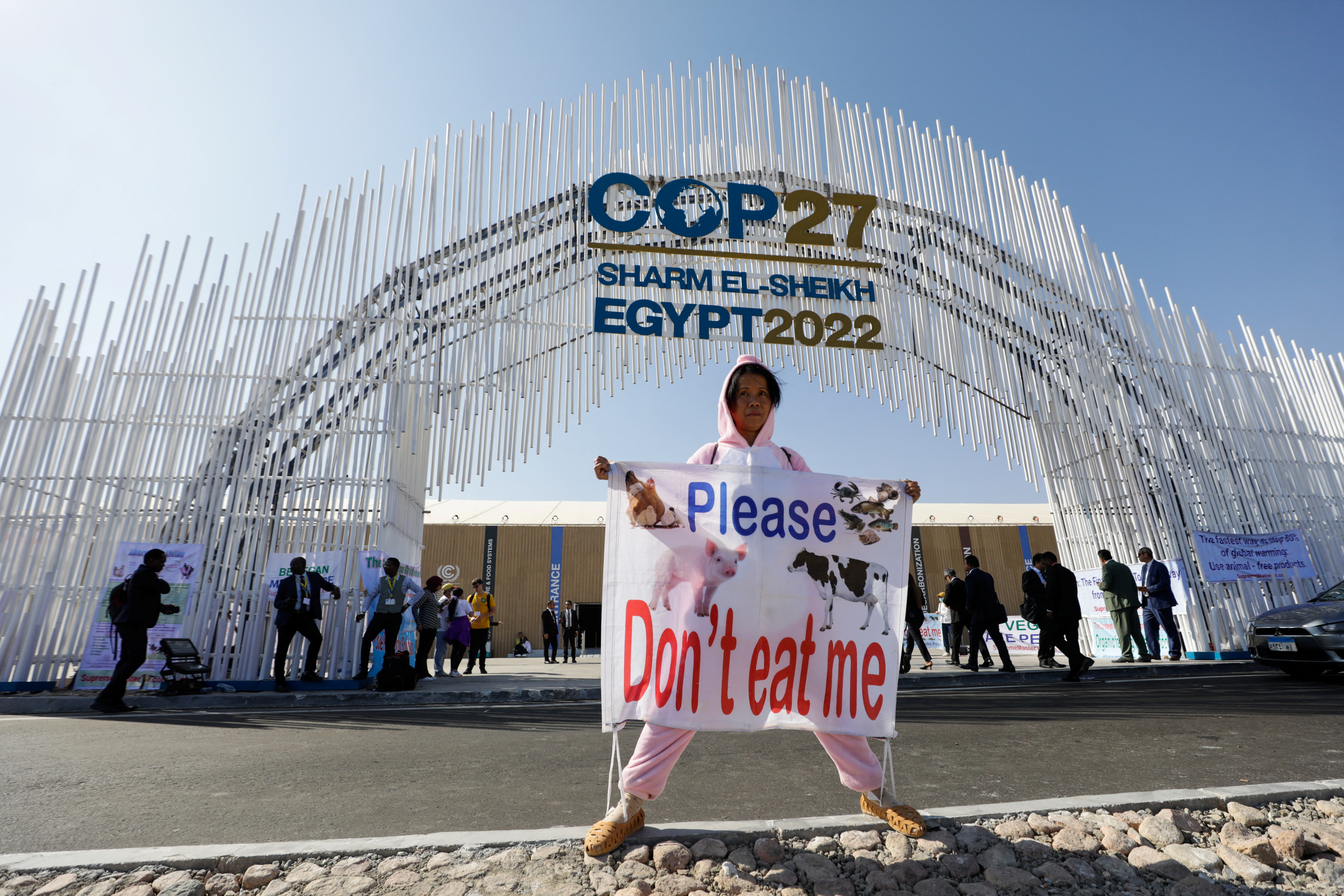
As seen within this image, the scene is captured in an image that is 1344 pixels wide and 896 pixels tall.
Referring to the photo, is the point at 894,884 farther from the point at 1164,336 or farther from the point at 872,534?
the point at 1164,336

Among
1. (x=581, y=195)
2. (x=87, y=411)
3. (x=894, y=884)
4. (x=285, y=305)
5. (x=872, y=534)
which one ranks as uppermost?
(x=581, y=195)

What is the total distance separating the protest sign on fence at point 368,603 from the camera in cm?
932

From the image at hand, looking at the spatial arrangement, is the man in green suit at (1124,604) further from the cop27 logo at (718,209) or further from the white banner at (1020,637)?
the white banner at (1020,637)

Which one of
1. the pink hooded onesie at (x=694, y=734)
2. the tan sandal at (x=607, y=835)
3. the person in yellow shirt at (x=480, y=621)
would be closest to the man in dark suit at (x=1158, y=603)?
the pink hooded onesie at (x=694, y=734)

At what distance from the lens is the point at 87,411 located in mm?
9297

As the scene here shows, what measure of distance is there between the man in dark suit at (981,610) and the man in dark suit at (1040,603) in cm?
43

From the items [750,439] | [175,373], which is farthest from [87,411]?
[750,439]

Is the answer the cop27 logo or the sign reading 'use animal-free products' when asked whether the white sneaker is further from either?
the cop27 logo

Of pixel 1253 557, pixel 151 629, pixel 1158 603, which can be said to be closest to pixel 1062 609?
pixel 1158 603

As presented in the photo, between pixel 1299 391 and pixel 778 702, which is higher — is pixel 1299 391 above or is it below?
above

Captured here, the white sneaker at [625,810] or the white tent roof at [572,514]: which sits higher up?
the white tent roof at [572,514]

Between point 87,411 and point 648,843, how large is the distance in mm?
10362

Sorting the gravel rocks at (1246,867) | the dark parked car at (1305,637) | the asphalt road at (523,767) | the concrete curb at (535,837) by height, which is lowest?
the gravel rocks at (1246,867)

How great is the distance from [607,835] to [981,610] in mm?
8797
